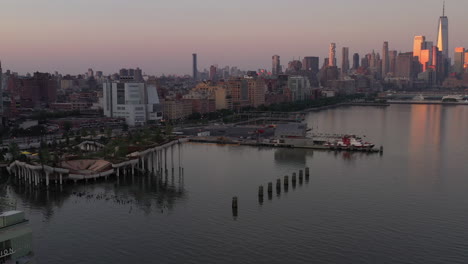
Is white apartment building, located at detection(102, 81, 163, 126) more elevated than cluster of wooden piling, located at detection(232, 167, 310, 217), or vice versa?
white apartment building, located at detection(102, 81, 163, 126)

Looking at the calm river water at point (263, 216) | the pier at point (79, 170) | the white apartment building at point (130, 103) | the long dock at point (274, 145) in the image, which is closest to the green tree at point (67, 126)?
the white apartment building at point (130, 103)

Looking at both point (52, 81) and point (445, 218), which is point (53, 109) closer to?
point (52, 81)

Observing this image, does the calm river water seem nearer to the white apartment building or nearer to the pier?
the pier

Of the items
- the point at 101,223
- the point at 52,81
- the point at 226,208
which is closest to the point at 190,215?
the point at 226,208

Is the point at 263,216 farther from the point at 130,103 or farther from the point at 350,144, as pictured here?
the point at 130,103

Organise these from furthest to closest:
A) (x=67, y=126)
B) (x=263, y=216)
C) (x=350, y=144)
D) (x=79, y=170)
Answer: (x=67, y=126) → (x=350, y=144) → (x=79, y=170) → (x=263, y=216)

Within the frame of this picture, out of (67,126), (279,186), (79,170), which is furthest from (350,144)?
(67,126)

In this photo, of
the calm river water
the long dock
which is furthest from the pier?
the long dock
